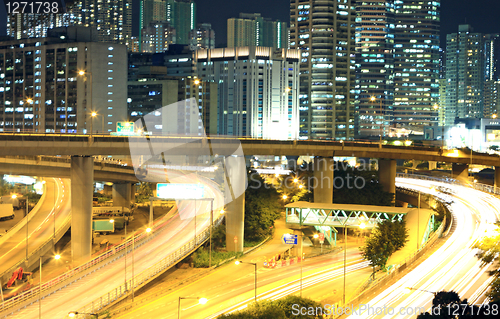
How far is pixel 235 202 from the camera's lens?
227ft

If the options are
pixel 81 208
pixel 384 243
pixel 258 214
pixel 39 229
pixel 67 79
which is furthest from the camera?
pixel 67 79

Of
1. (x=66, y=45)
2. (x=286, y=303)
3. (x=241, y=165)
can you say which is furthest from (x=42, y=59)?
(x=286, y=303)

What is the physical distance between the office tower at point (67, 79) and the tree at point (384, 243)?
126298 millimetres

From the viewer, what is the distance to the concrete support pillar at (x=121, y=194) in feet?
320

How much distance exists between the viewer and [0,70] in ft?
605

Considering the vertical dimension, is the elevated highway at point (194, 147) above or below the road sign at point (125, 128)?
below

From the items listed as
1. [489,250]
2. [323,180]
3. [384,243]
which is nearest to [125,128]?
[323,180]

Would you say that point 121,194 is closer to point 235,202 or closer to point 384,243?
point 235,202

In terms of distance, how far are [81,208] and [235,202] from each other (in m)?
18.6

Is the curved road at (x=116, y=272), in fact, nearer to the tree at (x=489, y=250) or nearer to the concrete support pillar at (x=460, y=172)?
the tree at (x=489, y=250)

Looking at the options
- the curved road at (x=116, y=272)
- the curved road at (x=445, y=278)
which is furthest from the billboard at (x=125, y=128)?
the curved road at (x=445, y=278)

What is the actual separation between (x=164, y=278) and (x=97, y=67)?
12596 cm

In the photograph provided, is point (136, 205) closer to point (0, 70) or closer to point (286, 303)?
point (286, 303)

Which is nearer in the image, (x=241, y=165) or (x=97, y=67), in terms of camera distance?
(x=241, y=165)
